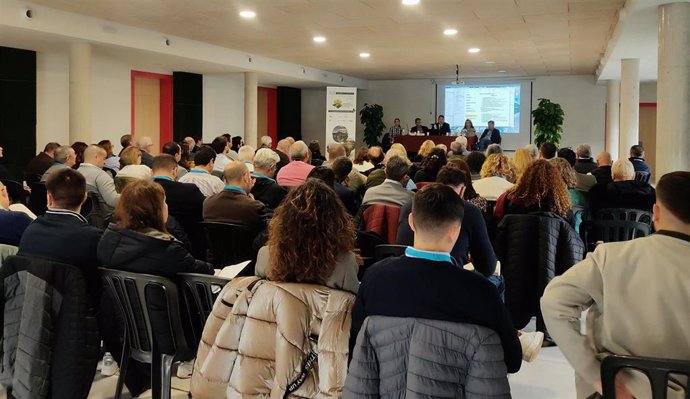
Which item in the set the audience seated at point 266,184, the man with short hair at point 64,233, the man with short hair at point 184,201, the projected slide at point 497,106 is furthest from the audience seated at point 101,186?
the projected slide at point 497,106

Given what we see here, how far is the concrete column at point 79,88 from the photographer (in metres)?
10.8

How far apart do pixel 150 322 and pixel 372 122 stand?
1830cm

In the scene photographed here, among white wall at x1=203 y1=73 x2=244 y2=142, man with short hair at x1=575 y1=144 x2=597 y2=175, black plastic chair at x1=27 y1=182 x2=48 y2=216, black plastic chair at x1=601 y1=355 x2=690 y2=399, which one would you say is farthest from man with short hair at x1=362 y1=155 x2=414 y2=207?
white wall at x1=203 y1=73 x2=244 y2=142

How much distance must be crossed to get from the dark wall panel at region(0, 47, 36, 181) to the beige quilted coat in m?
10.1

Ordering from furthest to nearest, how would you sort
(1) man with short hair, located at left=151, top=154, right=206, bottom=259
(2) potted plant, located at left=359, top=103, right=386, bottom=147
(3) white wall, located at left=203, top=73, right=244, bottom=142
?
(2) potted plant, located at left=359, top=103, right=386, bottom=147 < (3) white wall, located at left=203, top=73, right=244, bottom=142 < (1) man with short hair, located at left=151, top=154, right=206, bottom=259

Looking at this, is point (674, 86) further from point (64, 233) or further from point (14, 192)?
point (14, 192)

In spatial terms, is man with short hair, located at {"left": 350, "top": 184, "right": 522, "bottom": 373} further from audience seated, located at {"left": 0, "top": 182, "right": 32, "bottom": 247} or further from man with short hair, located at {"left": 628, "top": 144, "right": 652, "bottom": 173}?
man with short hair, located at {"left": 628, "top": 144, "right": 652, "bottom": 173}

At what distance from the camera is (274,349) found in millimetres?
2516

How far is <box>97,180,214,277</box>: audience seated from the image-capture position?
315cm

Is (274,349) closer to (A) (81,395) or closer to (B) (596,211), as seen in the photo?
(A) (81,395)

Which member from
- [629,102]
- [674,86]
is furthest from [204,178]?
[629,102]

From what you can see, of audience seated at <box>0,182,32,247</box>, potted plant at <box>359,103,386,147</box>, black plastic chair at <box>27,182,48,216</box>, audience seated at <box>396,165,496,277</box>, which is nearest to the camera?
audience seated at <box>0,182,32,247</box>

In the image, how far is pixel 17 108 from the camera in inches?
453

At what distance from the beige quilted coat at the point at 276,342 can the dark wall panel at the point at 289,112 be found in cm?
1801
